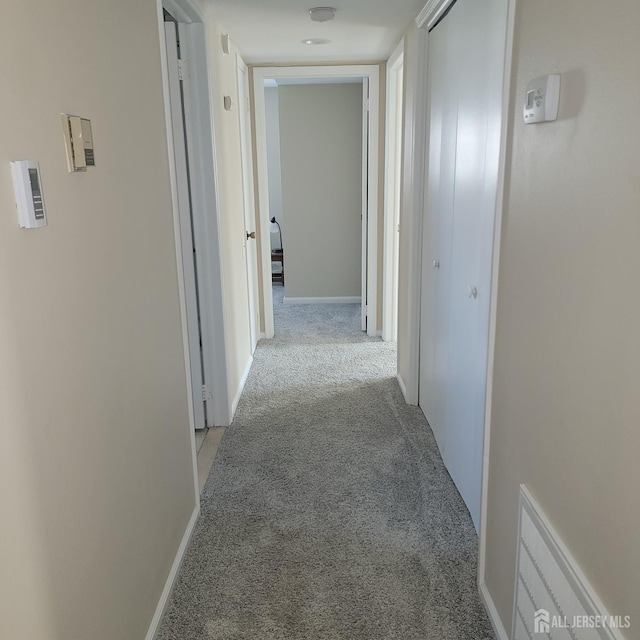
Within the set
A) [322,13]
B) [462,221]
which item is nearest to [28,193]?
[462,221]

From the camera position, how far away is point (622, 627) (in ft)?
3.23

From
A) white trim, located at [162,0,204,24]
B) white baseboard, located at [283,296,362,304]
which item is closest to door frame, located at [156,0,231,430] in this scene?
white trim, located at [162,0,204,24]

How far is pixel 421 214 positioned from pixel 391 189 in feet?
4.23

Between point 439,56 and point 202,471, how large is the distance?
7.39ft

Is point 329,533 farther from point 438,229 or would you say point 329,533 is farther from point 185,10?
point 185,10

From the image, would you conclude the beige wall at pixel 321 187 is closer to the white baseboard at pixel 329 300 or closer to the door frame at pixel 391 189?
the white baseboard at pixel 329 300

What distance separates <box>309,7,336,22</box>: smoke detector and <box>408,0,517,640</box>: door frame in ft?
1.42

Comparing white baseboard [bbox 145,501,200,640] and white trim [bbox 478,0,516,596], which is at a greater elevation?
white trim [bbox 478,0,516,596]

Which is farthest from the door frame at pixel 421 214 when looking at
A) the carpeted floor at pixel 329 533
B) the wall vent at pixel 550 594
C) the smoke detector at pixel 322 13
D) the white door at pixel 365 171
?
the white door at pixel 365 171

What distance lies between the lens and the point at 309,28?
3225 millimetres

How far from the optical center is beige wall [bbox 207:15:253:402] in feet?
10.1

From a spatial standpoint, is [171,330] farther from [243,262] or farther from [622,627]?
[243,262]

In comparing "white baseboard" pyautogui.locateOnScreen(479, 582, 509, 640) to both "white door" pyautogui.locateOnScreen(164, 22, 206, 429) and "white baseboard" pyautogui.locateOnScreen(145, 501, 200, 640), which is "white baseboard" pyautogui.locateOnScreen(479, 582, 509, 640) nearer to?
"white baseboard" pyautogui.locateOnScreen(145, 501, 200, 640)

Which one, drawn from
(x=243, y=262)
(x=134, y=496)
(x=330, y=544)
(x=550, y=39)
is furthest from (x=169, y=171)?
(x=243, y=262)
